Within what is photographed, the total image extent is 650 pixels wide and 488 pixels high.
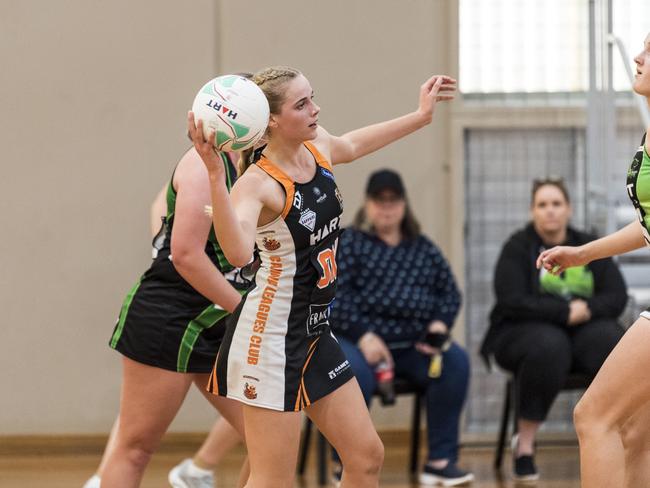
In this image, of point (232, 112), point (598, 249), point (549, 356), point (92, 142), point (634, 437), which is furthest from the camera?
point (92, 142)

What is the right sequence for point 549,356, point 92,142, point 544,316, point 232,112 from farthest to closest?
point 92,142
point 544,316
point 549,356
point 232,112

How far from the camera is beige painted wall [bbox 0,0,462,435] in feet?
20.7

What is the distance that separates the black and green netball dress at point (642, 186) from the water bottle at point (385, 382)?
236 cm

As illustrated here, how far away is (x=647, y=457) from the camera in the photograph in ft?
11.1

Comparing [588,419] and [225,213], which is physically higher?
[225,213]

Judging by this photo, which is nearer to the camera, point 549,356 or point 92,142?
point 549,356

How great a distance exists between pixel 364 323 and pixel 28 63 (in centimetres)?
233

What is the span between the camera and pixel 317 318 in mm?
3266

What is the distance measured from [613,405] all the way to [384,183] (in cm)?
271

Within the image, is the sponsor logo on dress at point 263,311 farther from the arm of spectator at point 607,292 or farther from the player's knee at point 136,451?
the arm of spectator at point 607,292

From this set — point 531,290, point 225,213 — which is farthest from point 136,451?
point 531,290

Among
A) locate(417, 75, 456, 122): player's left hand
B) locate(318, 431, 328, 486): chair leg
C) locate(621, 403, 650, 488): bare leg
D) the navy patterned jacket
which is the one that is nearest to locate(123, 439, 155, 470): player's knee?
locate(417, 75, 456, 122): player's left hand

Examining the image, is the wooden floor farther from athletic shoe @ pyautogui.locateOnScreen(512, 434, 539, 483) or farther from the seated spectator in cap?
the seated spectator in cap

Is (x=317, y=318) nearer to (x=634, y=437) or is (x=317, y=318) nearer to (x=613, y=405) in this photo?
(x=613, y=405)
